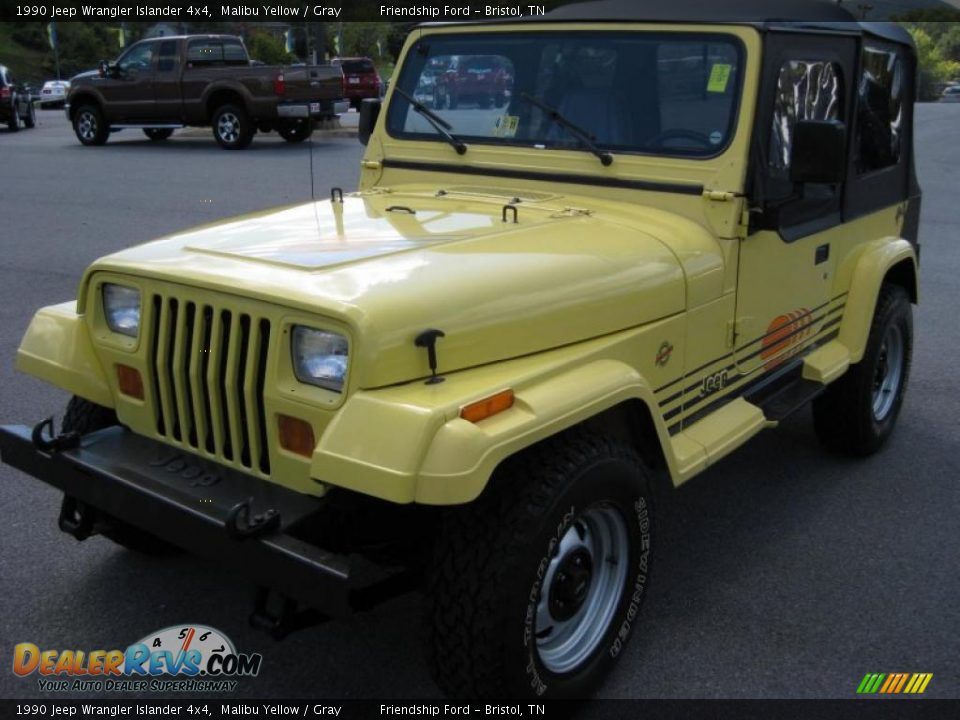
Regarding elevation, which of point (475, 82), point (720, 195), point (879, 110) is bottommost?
point (720, 195)

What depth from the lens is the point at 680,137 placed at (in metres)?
3.71

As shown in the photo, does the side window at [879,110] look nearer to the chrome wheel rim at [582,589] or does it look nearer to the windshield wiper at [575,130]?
the windshield wiper at [575,130]

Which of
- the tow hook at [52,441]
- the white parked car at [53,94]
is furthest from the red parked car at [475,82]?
the white parked car at [53,94]

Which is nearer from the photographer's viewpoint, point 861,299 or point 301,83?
point 861,299

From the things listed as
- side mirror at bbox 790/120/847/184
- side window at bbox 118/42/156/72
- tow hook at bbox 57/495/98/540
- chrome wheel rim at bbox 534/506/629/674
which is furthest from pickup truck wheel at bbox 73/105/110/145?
chrome wheel rim at bbox 534/506/629/674

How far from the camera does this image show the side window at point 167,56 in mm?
18141

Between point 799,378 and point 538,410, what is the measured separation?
202 cm

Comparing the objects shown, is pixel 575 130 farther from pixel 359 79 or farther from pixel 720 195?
pixel 359 79

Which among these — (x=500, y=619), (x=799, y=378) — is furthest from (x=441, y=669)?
(x=799, y=378)

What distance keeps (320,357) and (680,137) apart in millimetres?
1758

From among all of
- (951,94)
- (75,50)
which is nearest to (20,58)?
(75,50)

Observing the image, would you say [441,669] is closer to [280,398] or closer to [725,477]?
[280,398]

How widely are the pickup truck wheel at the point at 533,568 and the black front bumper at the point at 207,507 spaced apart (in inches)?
8.6

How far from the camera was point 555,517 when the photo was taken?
2.69 m
